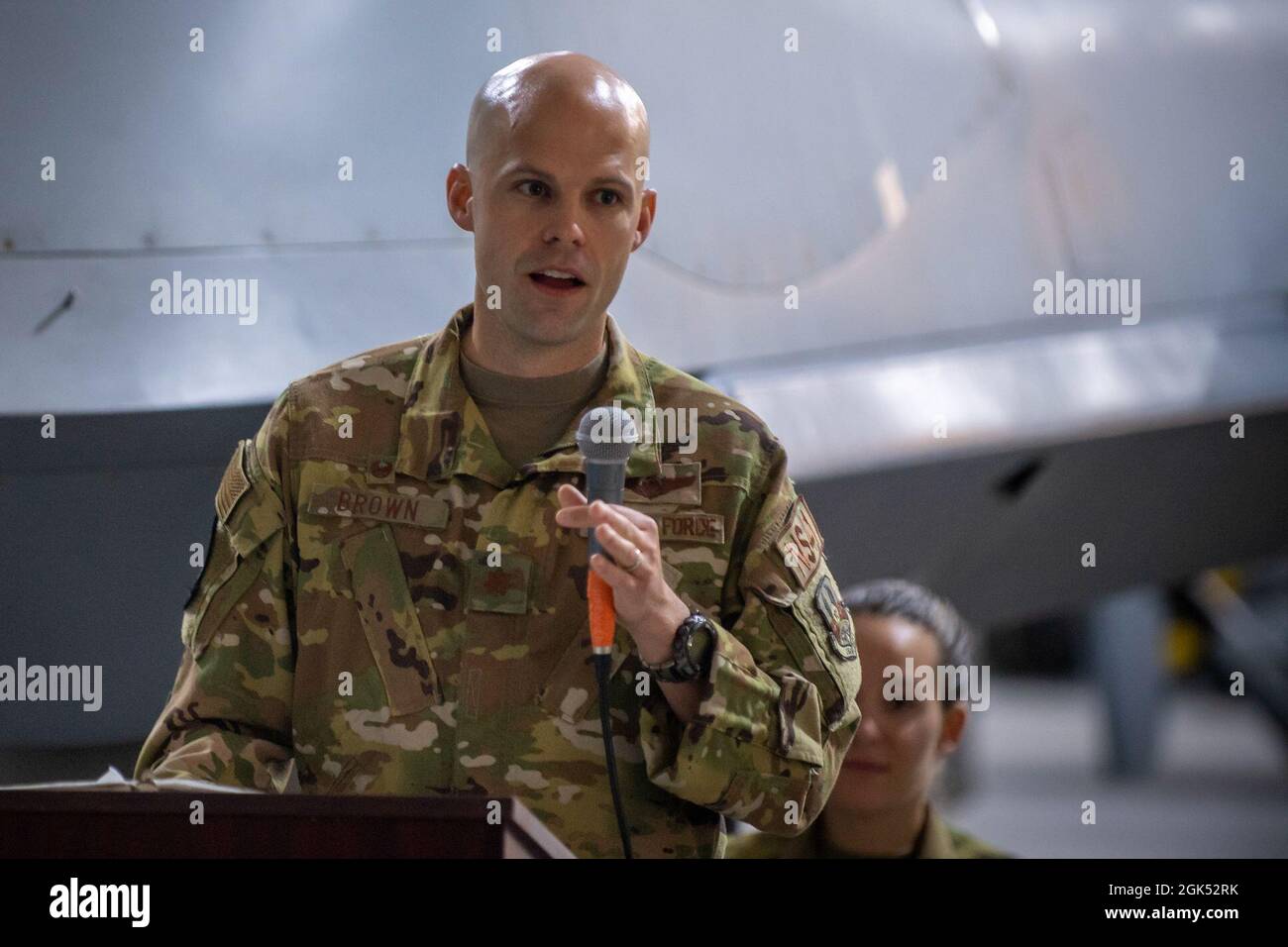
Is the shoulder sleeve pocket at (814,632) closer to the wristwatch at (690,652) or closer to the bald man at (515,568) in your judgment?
the bald man at (515,568)

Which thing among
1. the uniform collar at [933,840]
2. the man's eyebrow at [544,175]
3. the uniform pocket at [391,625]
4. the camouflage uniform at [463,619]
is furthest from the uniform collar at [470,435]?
the uniform collar at [933,840]

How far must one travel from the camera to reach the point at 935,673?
2.83 m

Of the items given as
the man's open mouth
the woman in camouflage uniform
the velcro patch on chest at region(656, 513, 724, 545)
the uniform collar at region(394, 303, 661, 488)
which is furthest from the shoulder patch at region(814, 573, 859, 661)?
the woman in camouflage uniform

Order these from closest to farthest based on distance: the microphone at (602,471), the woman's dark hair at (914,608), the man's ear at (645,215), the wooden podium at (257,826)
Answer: the wooden podium at (257,826) → the microphone at (602,471) → the man's ear at (645,215) → the woman's dark hair at (914,608)

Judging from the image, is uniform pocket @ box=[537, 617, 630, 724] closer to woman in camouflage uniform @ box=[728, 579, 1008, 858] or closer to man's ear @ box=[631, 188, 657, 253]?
man's ear @ box=[631, 188, 657, 253]

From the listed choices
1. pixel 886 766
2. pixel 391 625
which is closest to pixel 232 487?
pixel 391 625

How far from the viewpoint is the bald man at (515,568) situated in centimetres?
190

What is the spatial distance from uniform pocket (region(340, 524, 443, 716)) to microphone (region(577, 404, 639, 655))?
0.28 meters

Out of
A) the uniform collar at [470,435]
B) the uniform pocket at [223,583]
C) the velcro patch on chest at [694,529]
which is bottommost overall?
the uniform pocket at [223,583]

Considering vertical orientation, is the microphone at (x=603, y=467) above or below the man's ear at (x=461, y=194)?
below

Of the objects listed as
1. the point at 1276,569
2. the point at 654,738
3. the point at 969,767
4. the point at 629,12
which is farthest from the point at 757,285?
the point at 1276,569

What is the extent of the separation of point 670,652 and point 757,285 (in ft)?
A: 5.52

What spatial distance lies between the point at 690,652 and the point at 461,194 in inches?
23.6
